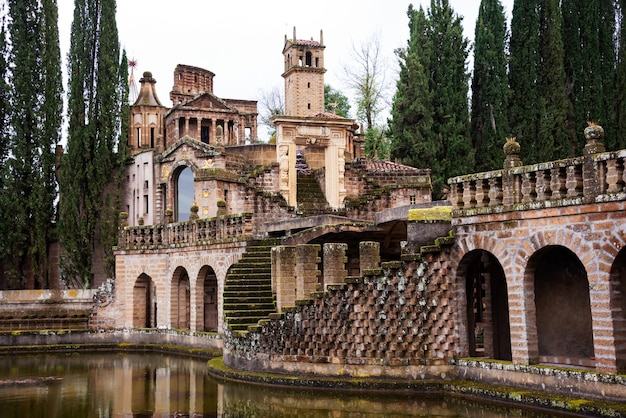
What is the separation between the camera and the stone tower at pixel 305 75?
47781 millimetres

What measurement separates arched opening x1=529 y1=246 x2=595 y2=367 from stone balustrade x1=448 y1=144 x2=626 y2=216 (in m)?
1.09

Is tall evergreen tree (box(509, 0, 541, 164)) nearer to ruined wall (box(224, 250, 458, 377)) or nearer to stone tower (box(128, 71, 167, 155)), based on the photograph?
ruined wall (box(224, 250, 458, 377))

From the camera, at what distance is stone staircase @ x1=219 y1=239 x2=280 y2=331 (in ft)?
59.9

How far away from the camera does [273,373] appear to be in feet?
53.6

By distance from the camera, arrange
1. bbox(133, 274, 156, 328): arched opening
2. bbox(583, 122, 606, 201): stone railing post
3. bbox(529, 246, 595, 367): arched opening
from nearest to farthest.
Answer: bbox(583, 122, 606, 201): stone railing post < bbox(529, 246, 595, 367): arched opening < bbox(133, 274, 156, 328): arched opening

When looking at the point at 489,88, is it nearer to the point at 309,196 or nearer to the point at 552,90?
the point at 552,90

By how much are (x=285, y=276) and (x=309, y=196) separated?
971cm

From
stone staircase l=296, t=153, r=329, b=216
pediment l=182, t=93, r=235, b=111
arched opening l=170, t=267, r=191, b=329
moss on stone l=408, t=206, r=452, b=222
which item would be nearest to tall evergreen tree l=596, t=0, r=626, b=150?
stone staircase l=296, t=153, r=329, b=216

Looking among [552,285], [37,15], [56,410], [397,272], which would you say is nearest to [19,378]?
[56,410]

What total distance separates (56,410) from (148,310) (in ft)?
45.2

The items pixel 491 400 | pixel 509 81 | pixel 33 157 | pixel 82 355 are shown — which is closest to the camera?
pixel 491 400

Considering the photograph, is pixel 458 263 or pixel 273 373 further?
pixel 273 373

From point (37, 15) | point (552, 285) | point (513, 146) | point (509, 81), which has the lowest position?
point (552, 285)

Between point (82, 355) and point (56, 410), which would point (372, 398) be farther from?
point (82, 355)
